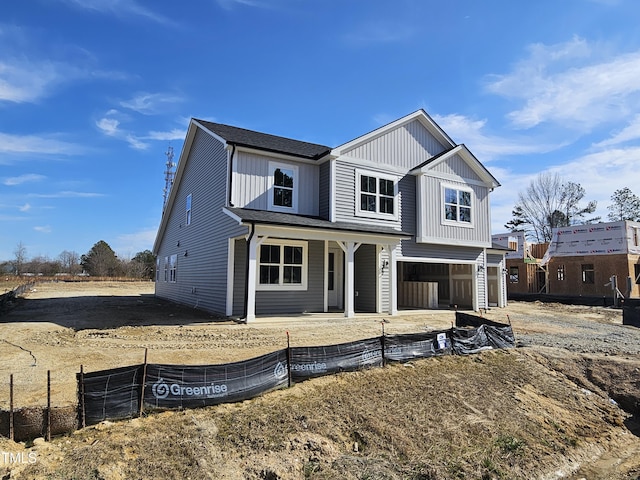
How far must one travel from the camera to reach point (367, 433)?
5.77m

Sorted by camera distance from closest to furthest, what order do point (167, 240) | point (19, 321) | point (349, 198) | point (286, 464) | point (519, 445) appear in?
point (286, 464) → point (519, 445) → point (19, 321) → point (349, 198) → point (167, 240)

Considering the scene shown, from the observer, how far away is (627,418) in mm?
8055

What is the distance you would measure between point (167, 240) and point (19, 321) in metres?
10.3

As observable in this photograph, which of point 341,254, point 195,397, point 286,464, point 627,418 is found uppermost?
point 341,254

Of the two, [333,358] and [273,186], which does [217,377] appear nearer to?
[333,358]

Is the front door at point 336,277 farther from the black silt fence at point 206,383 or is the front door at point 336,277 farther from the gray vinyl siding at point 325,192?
the black silt fence at point 206,383

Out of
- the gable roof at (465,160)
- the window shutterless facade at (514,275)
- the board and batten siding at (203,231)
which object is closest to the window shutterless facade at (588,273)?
the window shutterless facade at (514,275)

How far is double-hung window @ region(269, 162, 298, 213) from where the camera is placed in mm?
14109

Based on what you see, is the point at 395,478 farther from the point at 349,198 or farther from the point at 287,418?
the point at 349,198

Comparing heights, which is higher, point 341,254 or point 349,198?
point 349,198

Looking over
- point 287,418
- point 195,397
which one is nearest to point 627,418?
point 287,418

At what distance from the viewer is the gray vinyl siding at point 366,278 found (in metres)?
15.6

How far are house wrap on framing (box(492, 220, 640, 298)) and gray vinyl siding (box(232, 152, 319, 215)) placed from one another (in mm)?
20122

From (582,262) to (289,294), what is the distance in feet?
82.0
